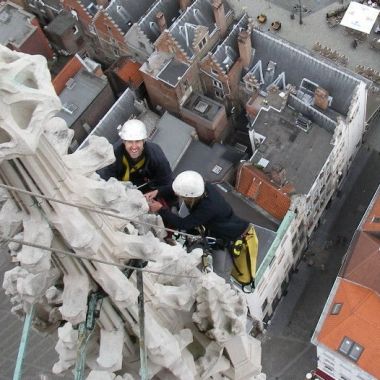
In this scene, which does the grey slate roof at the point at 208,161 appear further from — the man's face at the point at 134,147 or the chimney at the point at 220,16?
the man's face at the point at 134,147

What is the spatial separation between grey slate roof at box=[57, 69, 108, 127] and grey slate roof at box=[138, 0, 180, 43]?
6018 mm

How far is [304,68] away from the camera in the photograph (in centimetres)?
4356

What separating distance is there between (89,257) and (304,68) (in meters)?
37.4

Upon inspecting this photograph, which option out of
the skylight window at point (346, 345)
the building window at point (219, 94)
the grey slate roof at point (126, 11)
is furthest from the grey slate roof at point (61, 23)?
the skylight window at point (346, 345)

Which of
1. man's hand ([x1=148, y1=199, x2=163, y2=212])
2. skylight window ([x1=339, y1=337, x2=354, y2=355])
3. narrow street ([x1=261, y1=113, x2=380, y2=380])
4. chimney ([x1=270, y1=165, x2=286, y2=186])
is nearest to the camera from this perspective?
man's hand ([x1=148, y1=199, x2=163, y2=212])

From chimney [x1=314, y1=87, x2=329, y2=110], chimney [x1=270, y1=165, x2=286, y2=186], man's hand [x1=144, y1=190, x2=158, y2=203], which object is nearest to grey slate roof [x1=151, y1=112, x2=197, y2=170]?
chimney [x1=270, y1=165, x2=286, y2=186]

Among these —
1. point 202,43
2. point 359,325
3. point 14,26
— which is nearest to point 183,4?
point 202,43

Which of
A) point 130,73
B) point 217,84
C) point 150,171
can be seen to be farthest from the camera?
point 130,73

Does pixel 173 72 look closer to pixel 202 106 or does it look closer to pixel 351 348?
pixel 202 106

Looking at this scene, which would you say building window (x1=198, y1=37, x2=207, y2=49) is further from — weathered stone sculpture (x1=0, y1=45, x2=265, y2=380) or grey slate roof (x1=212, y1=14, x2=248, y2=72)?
weathered stone sculpture (x1=0, y1=45, x2=265, y2=380)

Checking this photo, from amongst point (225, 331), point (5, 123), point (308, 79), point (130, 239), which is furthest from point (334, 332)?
point (5, 123)

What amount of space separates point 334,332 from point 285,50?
18.9 m

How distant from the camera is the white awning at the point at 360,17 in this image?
2127 inches

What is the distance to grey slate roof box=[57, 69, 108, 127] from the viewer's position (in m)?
43.0
